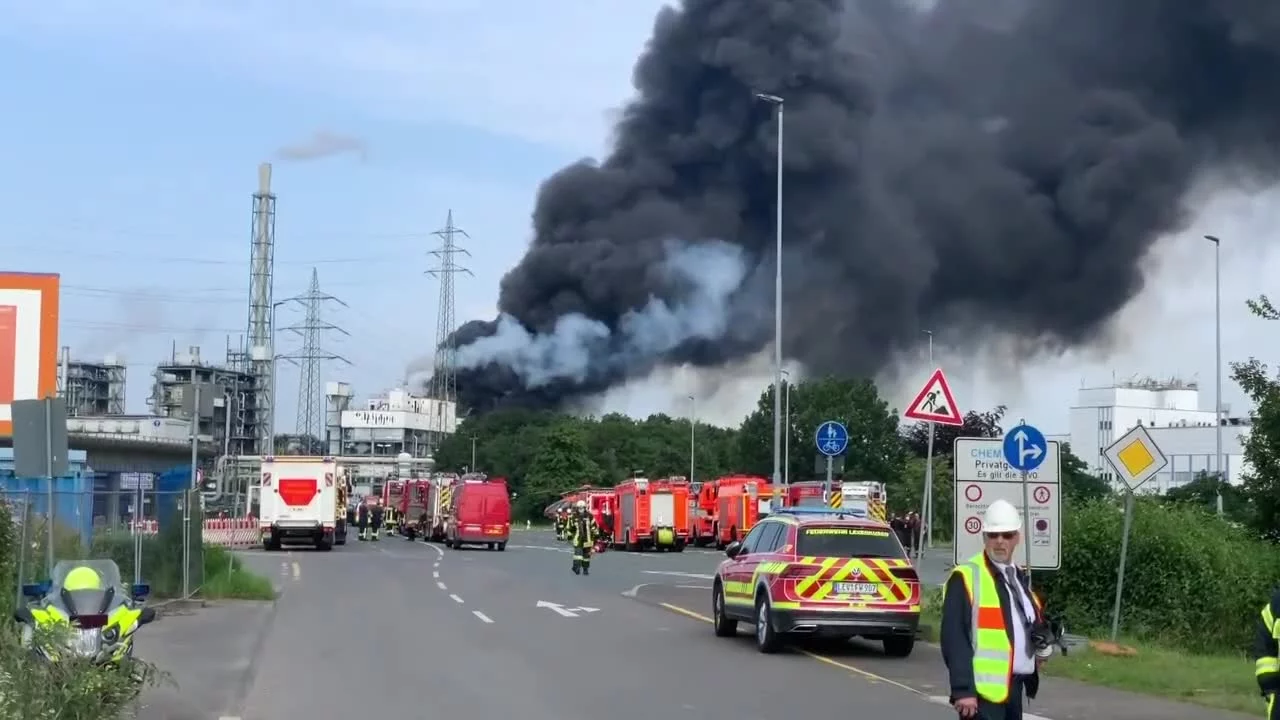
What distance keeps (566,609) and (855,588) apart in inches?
327

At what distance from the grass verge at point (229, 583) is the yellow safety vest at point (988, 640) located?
20.8 metres

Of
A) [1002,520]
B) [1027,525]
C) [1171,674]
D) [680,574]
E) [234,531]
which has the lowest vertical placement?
[680,574]

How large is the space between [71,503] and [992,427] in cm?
5514

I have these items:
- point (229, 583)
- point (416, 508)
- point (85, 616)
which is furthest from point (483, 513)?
point (85, 616)

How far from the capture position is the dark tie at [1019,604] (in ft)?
23.3

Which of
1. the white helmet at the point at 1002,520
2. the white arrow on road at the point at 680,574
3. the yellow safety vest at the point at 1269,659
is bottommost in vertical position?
the white arrow on road at the point at 680,574

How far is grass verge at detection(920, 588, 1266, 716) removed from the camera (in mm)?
13867

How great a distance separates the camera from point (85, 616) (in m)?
10.5

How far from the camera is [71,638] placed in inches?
384

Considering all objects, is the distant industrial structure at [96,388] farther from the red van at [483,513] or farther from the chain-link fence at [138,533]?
the chain-link fence at [138,533]

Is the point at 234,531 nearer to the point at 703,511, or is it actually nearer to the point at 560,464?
the point at 703,511

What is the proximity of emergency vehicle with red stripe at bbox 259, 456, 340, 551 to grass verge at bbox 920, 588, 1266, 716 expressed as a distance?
117ft

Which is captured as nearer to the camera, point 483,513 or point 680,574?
point 680,574

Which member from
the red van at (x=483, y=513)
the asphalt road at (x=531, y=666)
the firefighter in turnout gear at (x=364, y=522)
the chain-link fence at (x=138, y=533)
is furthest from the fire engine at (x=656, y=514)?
the chain-link fence at (x=138, y=533)
